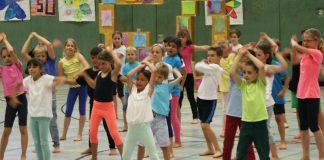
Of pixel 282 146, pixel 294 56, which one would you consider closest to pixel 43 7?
pixel 282 146

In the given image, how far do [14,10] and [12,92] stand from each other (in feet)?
49.6

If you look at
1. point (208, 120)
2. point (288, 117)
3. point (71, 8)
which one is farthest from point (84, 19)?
point (208, 120)

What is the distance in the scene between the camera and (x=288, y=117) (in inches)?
566

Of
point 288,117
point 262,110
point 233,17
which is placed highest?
point 233,17

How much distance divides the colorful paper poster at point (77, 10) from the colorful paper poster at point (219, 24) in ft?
19.6

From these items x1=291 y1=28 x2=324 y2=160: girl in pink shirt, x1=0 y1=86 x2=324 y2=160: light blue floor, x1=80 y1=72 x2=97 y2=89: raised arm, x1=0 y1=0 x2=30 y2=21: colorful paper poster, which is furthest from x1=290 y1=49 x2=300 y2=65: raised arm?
x1=0 y1=0 x2=30 y2=21: colorful paper poster

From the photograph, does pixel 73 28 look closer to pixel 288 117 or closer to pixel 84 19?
pixel 84 19

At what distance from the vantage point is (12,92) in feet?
31.7

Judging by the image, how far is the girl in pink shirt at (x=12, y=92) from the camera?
9.52m

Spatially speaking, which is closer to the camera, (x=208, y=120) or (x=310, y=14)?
(x=208, y=120)

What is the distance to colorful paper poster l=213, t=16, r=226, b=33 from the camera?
18.3 m

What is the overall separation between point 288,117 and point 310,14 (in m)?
6.64

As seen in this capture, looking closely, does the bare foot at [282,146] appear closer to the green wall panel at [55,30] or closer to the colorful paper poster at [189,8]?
the colorful paper poster at [189,8]

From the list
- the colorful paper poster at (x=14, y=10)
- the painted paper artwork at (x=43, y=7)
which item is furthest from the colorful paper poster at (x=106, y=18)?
the colorful paper poster at (x=14, y=10)
